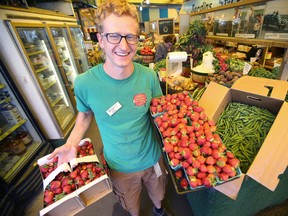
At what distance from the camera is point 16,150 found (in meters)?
2.27

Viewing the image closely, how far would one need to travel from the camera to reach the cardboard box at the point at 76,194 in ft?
3.30

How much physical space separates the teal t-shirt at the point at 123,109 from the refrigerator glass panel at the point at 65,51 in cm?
304

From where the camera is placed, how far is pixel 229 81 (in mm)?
1571

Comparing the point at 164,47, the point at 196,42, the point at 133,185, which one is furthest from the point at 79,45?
the point at 133,185

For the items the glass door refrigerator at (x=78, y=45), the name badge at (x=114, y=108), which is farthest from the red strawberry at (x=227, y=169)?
the glass door refrigerator at (x=78, y=45)

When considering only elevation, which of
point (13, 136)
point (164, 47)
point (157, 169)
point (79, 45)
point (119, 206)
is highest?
point (79, 45)

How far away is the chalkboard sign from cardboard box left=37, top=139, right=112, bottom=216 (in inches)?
153

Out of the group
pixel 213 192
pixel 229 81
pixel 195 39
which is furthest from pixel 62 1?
pixel 213 192

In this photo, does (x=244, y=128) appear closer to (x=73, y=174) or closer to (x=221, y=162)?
(x=221, y=162)

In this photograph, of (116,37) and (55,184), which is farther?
(55,184)

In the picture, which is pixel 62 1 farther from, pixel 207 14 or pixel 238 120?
pixel 238 120

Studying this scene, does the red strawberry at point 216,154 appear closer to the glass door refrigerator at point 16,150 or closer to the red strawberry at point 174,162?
the red strawberry at point 174,162

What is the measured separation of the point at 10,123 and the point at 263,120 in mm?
3030

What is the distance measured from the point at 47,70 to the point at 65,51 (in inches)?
40.7
